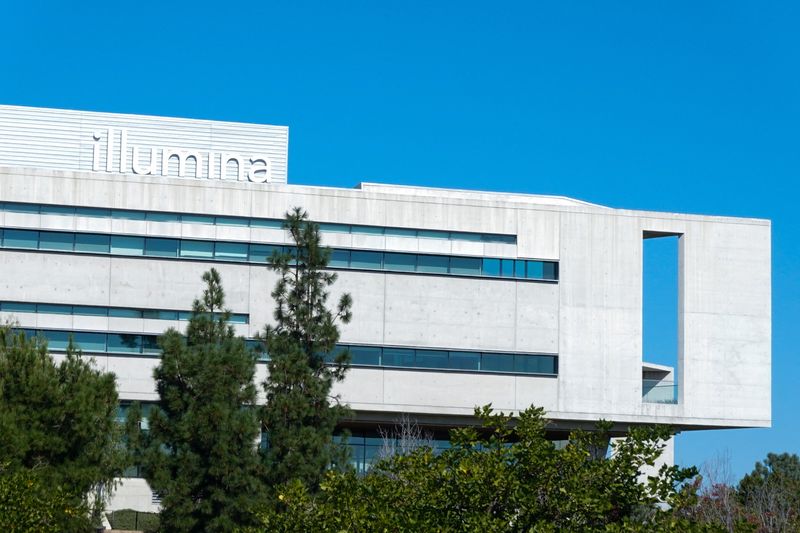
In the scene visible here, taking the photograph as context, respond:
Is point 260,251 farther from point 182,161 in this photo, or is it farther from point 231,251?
point 182,161

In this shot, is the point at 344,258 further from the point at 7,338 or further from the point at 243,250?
the point at 7,338

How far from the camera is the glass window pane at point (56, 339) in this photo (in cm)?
5528

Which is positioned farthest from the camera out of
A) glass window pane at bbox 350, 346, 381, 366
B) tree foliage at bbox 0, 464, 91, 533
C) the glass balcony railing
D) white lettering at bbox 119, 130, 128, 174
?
the glass balcony railing

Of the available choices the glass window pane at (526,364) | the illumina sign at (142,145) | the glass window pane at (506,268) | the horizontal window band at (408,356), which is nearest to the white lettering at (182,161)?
the illumina sign at (142,145)

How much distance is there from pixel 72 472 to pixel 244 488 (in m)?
4.49

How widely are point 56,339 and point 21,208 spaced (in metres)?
5.96

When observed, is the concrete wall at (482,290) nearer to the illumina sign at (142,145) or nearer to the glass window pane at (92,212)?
the glass window pane at (92,212)

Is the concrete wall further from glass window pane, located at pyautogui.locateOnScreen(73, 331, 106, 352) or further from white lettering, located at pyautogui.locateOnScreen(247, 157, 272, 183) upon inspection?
white lettering, located at pyautogui.locateOnScreen(247, 157, 272, 183)

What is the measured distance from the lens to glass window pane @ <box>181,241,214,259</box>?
5738 cm

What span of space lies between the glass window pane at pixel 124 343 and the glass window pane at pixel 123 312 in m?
0.85

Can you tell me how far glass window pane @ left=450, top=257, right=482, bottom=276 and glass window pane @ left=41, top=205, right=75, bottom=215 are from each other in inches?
678

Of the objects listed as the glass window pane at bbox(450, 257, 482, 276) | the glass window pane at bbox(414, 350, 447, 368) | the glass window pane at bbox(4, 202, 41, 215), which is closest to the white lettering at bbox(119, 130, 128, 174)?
the glass window pane at bbox(4, 202, 41, 215)

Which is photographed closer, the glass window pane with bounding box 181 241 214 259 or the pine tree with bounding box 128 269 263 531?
the pine tree with bounding box 128 269 263 531

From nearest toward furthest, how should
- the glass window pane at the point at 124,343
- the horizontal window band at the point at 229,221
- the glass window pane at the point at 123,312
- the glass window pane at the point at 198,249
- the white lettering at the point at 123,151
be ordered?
the glass window pane at the point at 124,343, the horizontal window band at the point at 229,221, the glass window pane at the point at 123,312, the glass window pane at the point at 198,249, the white lettering at the point at 123,151
